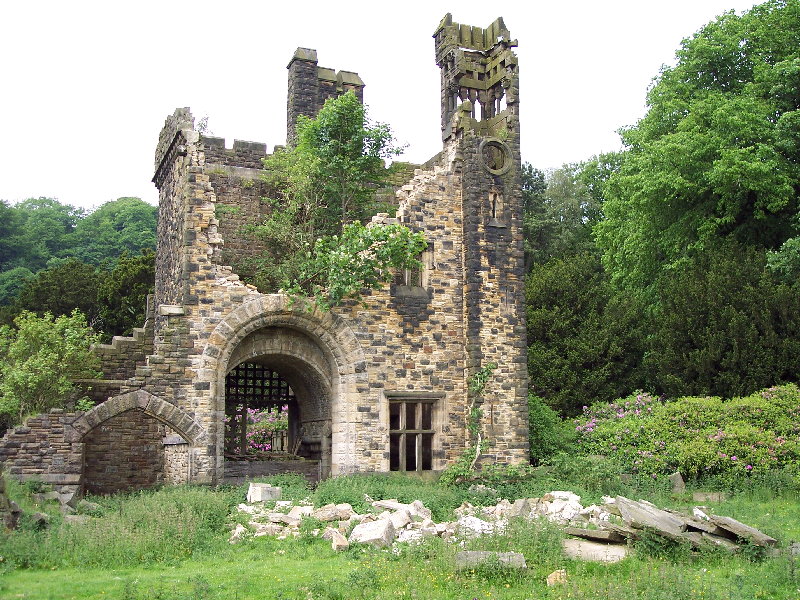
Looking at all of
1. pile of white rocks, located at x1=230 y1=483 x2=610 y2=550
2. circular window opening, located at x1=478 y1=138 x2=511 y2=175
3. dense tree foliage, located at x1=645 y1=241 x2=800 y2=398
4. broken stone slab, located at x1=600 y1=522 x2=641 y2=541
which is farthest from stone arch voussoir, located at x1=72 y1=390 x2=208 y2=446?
dense tree foliage, located at x1=645 y1=241 x2=800 y2=398

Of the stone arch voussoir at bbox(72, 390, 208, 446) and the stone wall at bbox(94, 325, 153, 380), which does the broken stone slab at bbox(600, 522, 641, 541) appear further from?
the stone wall at bbox(94, 325, 153, 380)

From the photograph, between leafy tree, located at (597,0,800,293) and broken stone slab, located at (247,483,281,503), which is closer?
broken stone slab, located at (247,483,281,503)

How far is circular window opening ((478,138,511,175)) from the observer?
20.7m

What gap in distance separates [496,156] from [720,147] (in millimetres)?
6786

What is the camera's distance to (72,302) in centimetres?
3616

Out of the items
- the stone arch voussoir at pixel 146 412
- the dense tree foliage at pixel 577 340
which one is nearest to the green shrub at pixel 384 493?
the stone arch voussoir at pixel 146 412

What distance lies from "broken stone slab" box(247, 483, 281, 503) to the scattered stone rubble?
0.07 feet

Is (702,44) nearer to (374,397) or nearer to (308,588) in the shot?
(374,397)

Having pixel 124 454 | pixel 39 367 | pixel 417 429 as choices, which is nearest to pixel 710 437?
pixel 417 429

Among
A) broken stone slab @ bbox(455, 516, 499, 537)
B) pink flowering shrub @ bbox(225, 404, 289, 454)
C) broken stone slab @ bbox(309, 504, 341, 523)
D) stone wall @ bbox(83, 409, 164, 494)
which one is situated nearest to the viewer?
broken stone slab @ bbox(455, 516, 499, 537)

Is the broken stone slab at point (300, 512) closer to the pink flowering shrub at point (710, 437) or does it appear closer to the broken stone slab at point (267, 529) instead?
the broken stone slab at point (267, 529)

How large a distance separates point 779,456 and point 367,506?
30.0 ft

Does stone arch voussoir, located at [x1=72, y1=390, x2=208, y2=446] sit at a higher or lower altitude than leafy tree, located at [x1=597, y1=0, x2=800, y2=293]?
lower

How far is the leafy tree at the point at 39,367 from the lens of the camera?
1947 centimetres
